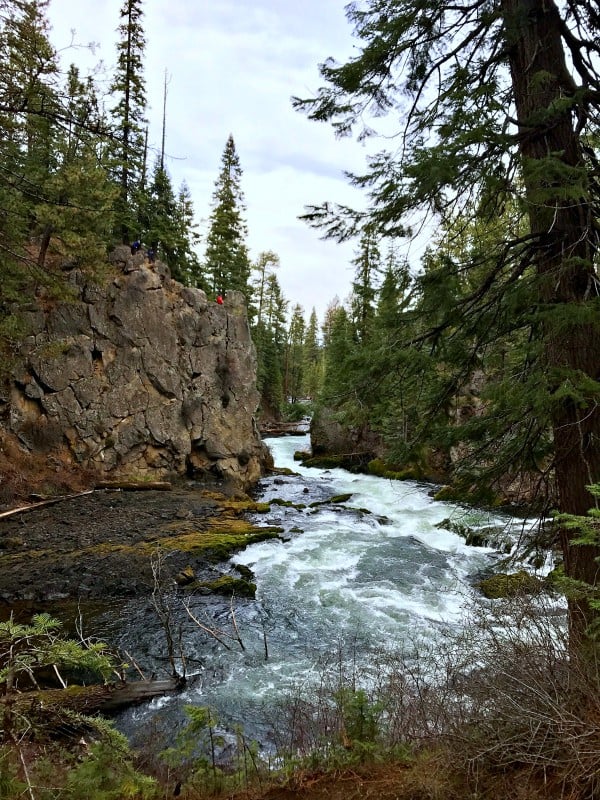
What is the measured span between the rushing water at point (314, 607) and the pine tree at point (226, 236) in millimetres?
20814

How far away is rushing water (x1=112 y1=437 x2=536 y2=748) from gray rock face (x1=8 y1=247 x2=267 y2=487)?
6.42m

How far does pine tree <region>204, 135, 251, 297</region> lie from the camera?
3139 cm

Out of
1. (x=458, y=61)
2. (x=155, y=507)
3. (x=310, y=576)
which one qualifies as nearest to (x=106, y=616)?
(x=310, y=576)

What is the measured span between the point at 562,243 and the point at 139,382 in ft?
58.7

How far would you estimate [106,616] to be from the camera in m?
8.20

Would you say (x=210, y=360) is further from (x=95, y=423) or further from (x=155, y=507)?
(x=155, y=507)

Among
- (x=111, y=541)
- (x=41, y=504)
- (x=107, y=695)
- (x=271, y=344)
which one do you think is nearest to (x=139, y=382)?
(x=41, y=504)

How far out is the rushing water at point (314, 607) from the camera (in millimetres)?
6340

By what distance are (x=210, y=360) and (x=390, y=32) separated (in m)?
18.3

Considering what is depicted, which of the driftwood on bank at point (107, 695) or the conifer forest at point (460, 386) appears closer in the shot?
the conifer forest at point (460, 386)

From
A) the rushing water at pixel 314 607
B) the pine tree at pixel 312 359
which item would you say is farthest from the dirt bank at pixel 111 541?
the pine tree at pixel 312 359

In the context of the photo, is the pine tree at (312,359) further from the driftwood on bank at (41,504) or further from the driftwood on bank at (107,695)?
the driftwood on bank at (107,695)

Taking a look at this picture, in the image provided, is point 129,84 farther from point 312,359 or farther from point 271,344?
point 312,359

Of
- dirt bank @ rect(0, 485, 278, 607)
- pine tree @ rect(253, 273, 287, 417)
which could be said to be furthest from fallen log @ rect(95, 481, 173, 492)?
pine tree @ rect(253, 273, 287, 417)
